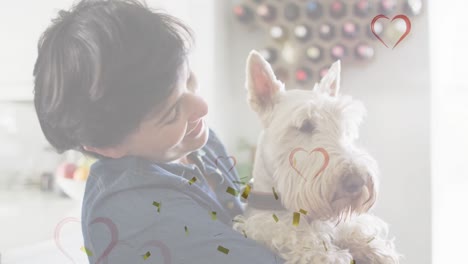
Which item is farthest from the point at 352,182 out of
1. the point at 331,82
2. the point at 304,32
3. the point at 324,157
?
the point at 304,32

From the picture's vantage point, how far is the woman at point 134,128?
2.09ft

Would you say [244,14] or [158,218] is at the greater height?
[244,14]

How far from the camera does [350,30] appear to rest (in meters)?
0.72

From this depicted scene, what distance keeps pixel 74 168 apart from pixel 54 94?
13 centimetres

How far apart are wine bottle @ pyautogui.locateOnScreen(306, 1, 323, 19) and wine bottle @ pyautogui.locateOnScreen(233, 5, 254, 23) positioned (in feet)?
0.29

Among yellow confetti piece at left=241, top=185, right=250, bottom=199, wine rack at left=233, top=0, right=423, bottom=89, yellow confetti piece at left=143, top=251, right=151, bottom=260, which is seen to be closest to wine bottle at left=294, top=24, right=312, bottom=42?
wine rack at left=233, top=0, right=423, bottom=89

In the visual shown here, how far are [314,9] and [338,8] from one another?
0.04 m

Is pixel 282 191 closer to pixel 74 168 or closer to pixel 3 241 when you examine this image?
pixel 74 168

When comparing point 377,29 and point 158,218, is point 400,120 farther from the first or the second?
point 158,218

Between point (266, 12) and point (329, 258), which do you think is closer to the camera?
point (329, 258)

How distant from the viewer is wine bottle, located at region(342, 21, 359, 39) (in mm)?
718

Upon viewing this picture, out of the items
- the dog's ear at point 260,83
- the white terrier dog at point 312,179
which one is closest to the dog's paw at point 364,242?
the white terrier dog at point 312,179

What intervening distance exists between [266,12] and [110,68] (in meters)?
0.26

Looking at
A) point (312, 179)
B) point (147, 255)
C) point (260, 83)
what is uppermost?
Answer: point (260, 83)
